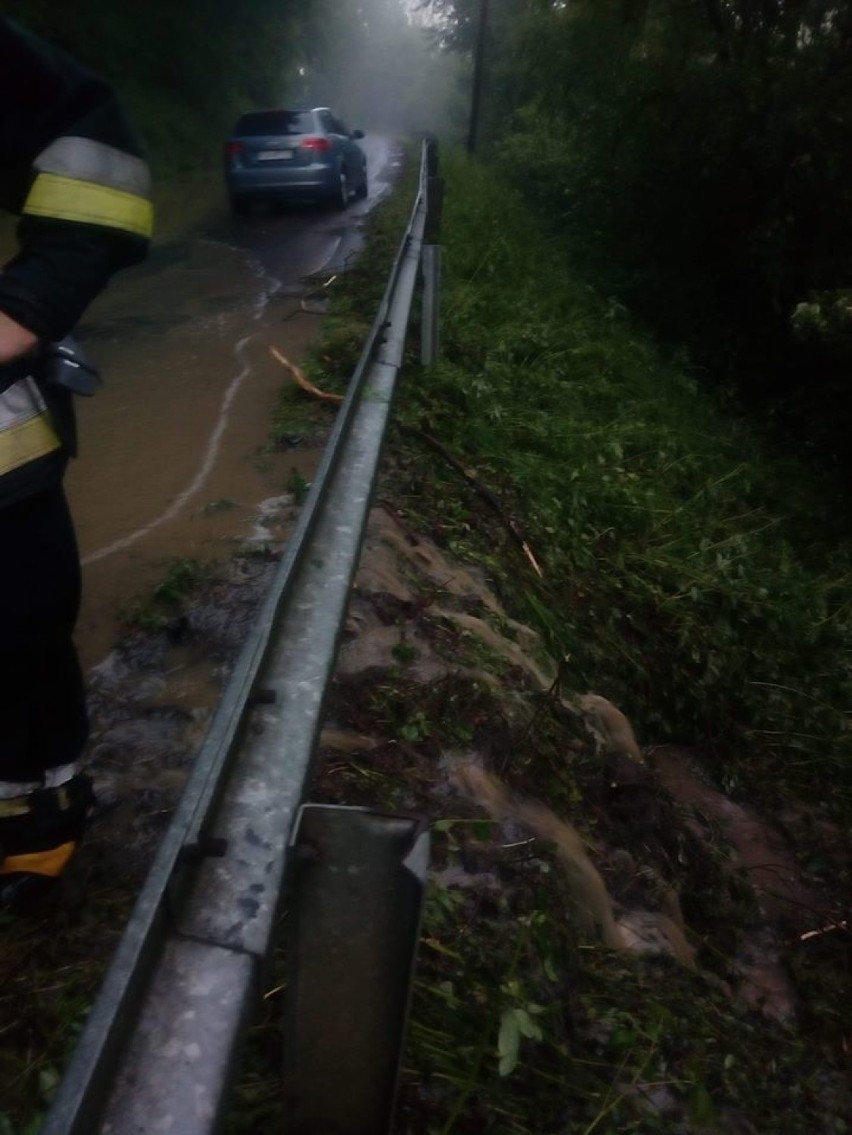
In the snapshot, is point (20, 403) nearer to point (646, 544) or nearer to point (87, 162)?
point (87, 162)

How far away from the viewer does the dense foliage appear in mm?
11680

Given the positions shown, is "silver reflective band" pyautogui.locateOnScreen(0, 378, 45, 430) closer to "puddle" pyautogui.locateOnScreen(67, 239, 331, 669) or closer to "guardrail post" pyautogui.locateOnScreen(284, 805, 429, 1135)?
"guardrail post" pyautogui.locateOnScreen(284, 805, 429, 1135)

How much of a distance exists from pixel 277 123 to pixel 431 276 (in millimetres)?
12329

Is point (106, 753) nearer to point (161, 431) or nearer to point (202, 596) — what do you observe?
point (202, 596)

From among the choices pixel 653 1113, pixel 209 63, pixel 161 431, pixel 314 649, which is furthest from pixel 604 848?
pixel 209 63

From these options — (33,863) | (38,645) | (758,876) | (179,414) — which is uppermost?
(38,645)

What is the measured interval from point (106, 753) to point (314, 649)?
1234 millimetres

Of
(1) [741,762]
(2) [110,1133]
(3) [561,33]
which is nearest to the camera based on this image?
(2) [110,1133]

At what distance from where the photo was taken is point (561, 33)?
51.2ft

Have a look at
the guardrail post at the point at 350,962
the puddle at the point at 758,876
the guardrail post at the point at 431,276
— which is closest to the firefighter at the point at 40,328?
the guardrail post at the point at 350,962

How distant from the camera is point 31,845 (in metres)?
2.13

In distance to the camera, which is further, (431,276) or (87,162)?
(431,276)

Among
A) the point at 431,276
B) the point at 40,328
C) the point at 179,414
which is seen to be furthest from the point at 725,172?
the point at 40,328

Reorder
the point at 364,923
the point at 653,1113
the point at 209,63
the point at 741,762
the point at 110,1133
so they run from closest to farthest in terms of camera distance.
→ the point at 110,1133 < the point at 364,923 < the point at 653,1113 < the point at 741,762 < the point at 209,63
